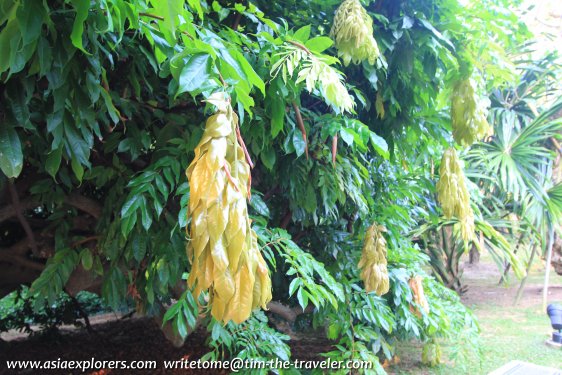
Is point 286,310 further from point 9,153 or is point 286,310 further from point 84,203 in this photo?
point 9,153

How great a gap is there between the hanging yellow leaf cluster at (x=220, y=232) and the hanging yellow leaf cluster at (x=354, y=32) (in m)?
1.15

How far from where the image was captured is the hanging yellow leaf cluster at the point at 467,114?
1940 mm

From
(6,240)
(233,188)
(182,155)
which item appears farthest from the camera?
(6,240)

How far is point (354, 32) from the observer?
1.71m

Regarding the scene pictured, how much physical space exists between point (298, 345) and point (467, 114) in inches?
129

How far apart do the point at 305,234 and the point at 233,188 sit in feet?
7.89

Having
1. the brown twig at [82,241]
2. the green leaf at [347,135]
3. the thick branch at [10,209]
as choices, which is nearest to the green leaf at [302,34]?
the green leaf at [347,135]

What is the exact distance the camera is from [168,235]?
182 cm

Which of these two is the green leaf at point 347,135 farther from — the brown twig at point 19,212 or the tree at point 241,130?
the brown twig at point 19,212

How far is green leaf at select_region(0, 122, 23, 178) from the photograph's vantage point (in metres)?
1.07

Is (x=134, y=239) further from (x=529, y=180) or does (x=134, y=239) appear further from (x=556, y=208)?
(x=556, y=208)

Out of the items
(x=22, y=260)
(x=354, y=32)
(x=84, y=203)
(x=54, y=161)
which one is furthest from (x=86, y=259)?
(x=354, y=32)

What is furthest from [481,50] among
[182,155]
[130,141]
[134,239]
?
[134,239]

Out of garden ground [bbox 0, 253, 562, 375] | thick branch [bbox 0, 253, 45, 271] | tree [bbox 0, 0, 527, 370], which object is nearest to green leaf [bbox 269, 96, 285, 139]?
tree [bbox 0, 0, 527, 370]
